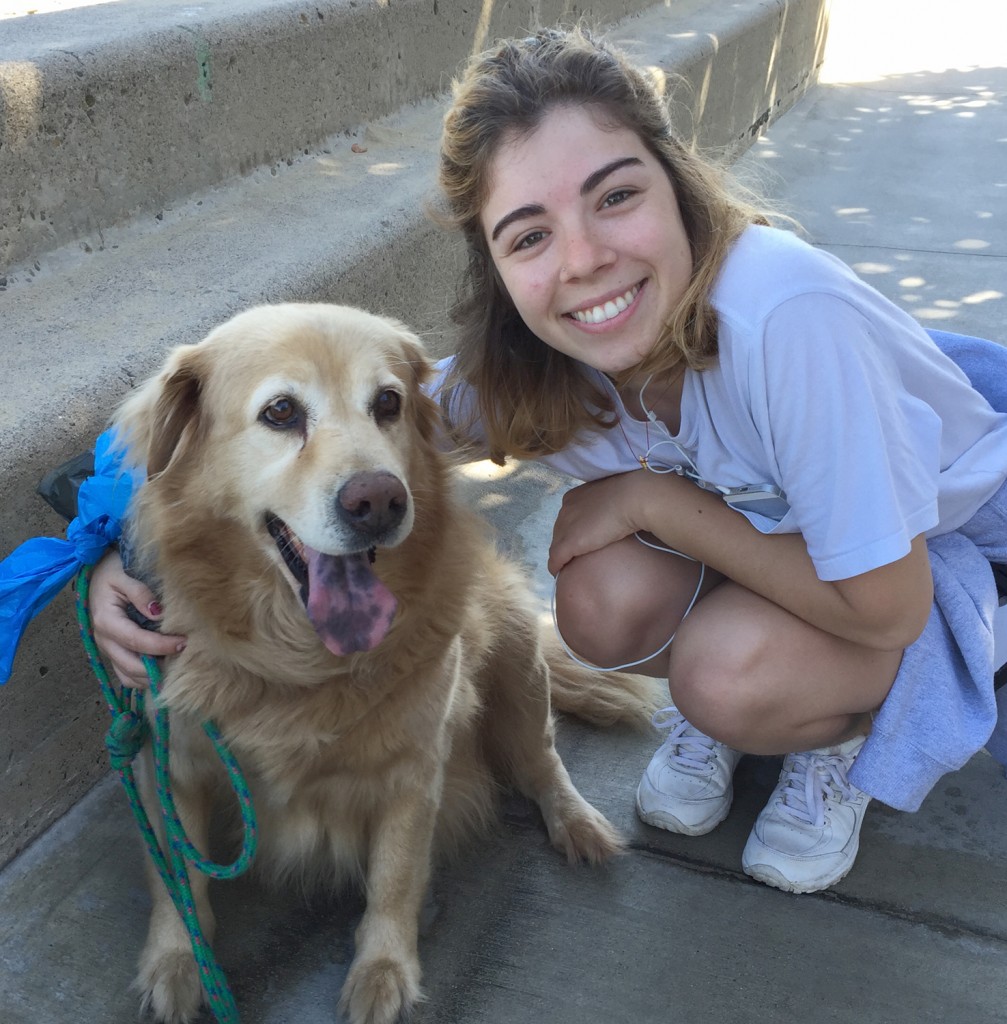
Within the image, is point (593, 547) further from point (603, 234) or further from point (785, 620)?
point (603, 234)

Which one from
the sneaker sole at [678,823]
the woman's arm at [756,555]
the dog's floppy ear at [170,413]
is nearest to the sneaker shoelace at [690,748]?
the sneaker sole at [678,823]

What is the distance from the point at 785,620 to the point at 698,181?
0.91 meters

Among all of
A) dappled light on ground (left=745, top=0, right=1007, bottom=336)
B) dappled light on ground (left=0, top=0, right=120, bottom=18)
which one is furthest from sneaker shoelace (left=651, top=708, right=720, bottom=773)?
dappled light on ground (left=0, top=0, right=120, bottom=18)

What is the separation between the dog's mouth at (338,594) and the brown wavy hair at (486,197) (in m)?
0.56

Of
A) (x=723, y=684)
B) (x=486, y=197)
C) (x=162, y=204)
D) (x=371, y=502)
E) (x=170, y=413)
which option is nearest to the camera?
(x=371, y=502)

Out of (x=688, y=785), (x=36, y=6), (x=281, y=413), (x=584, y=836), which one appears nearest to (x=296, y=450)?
(x=281, y=413)

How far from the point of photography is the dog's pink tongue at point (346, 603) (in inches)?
75.0

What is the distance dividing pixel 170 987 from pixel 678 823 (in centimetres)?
112

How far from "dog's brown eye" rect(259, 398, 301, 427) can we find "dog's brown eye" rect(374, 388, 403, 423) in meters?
0.16

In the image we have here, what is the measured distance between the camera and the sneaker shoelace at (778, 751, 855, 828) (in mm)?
2365

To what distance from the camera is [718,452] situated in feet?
7.17

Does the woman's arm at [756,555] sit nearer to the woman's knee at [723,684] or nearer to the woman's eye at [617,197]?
the woman's knee at [723,684]

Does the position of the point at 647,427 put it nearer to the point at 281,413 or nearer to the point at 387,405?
the point at 387,405

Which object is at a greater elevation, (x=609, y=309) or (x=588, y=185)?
(x=588, y=185)
